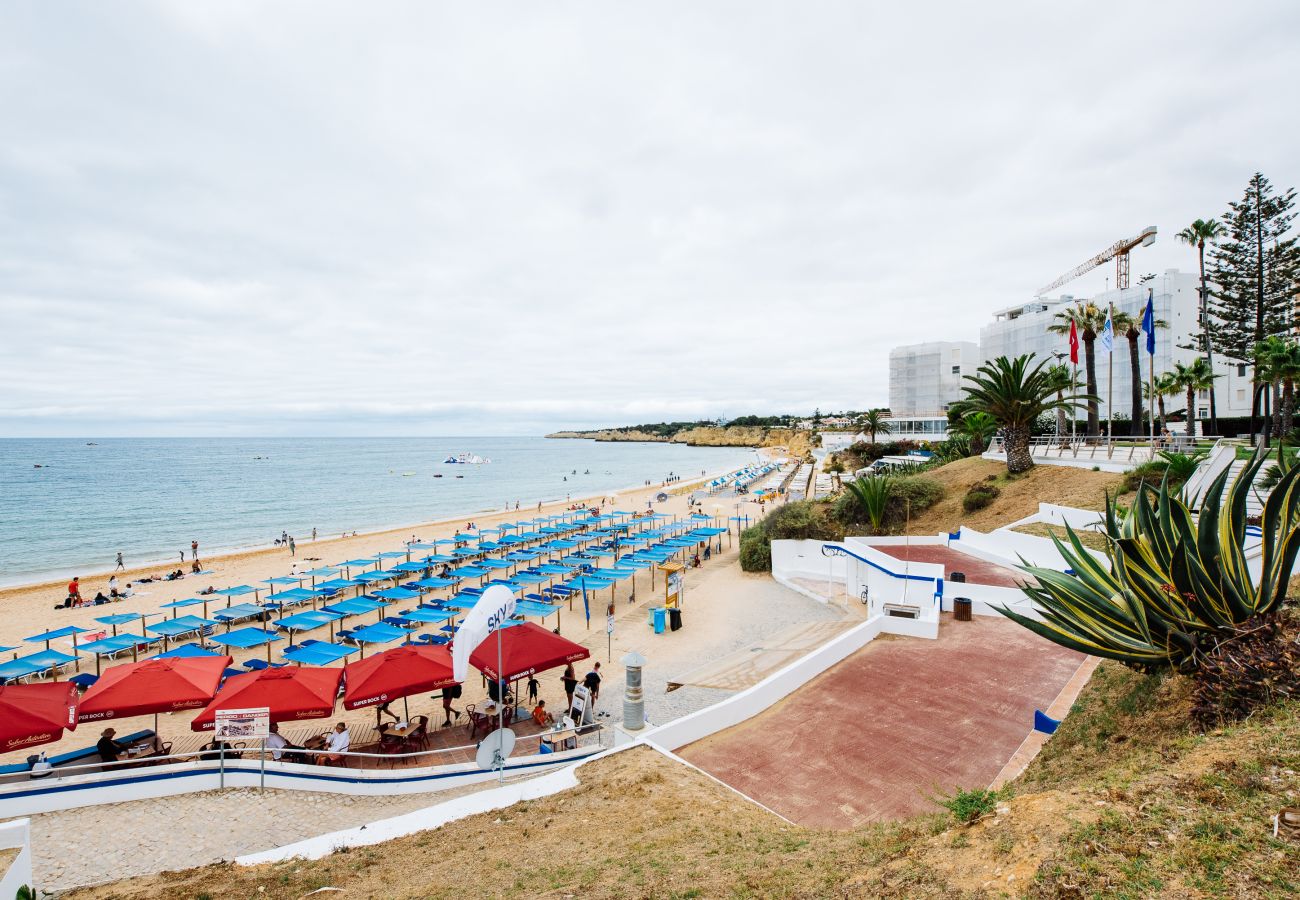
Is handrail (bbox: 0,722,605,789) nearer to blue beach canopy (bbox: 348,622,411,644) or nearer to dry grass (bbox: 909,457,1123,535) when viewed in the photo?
blue beach canopy (bbox: 348,622,411,644)

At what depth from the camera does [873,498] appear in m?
25.7

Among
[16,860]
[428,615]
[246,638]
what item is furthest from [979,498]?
[16,860]

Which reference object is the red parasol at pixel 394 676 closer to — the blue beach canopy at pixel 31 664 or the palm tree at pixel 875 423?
the blue beach canopy at pixel 31 664

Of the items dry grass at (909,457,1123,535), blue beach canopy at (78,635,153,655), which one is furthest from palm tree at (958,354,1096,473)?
blue beach canopy at (78,635,153,655)

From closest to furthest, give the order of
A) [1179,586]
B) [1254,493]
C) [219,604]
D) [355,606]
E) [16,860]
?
[16,860], [1179,586], [1254,493], [355,606], [219,604]

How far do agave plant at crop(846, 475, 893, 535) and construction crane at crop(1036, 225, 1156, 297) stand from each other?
66531 millimetres

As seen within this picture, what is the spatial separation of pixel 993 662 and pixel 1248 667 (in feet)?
23.5

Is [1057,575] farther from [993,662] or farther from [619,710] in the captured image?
[619,710]

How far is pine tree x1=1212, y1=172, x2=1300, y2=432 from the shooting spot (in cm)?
3291

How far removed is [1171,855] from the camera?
3.58m

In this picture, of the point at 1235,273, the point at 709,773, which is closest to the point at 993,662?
the point at 709,773

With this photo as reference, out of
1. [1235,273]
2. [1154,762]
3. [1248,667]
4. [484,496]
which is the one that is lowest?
[484,496]

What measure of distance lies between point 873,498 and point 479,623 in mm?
21546

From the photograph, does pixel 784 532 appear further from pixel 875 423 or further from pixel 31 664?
pixel 875 423
